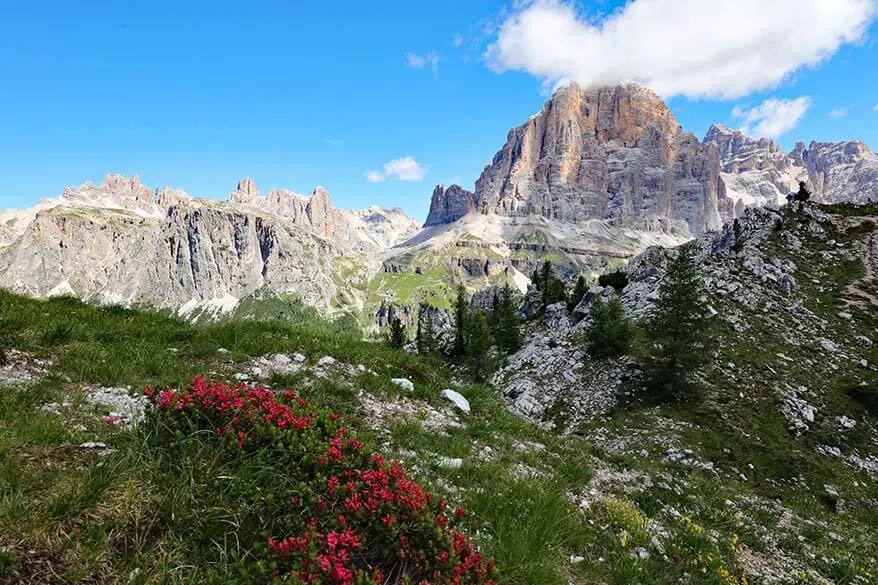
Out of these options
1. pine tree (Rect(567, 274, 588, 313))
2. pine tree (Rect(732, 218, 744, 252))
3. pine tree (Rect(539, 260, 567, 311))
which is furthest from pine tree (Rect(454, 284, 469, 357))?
pine tree (Rect(732, 218, 744, 252))

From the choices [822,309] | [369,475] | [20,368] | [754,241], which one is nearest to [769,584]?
[369,475]

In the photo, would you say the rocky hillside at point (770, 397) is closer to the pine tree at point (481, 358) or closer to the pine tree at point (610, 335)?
the pine tree at point (610, 335)

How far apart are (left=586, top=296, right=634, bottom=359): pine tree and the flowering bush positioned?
32.2 meters

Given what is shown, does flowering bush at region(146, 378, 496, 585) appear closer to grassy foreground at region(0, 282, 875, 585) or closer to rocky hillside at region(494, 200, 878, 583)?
grassy foreground at region(0, 282, 875, 585)

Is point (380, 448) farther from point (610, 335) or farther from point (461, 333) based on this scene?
point (461, 333)

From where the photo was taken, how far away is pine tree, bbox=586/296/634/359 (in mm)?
34875

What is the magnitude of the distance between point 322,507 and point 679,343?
1199 inches

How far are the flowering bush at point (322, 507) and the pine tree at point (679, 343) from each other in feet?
92.0

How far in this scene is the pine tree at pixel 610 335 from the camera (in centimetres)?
3488

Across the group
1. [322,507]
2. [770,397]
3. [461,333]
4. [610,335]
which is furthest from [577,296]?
[322,507]

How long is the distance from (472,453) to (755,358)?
31317 mm

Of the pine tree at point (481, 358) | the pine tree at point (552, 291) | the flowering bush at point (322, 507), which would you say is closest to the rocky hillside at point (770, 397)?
the pine tree at point (481, 358)

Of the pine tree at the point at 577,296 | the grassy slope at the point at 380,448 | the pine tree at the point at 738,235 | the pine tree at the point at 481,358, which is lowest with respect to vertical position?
the pine tree at the point at 481,358

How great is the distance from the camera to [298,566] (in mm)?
3656
